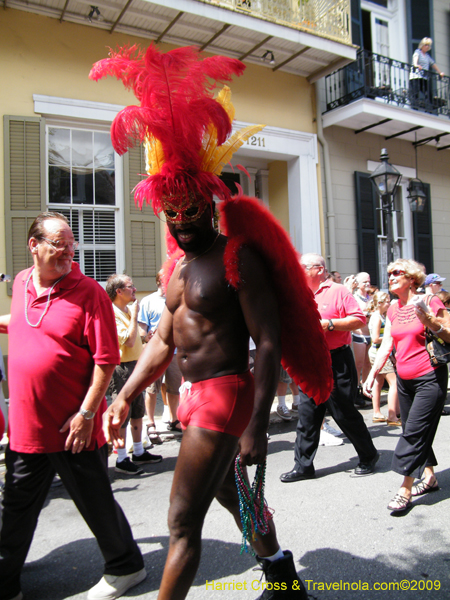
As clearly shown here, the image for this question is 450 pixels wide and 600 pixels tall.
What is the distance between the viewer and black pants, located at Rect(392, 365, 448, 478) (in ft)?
12.6

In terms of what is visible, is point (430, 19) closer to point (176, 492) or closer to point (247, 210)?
point (247, 210)

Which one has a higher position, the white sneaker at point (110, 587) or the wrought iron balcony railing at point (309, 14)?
the wrought iron balcony railing at point (309, 14)

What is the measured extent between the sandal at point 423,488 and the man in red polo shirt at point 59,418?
2434 mm

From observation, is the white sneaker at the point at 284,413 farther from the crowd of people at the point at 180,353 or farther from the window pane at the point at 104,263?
the crowd of people at the point at 180,353

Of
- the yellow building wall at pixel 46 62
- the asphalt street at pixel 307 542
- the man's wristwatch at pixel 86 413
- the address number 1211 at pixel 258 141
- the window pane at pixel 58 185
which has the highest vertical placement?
the yellow building wall at pixel 46 62

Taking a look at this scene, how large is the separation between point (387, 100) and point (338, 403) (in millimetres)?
8992

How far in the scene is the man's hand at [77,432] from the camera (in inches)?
106

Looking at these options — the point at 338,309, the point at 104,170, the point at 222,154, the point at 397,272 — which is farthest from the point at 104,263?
the point at 222,154

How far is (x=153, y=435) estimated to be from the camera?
243 inches

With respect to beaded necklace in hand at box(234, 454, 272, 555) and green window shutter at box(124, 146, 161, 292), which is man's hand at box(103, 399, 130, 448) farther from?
green window shutter at box(124, 146, 161, 292)

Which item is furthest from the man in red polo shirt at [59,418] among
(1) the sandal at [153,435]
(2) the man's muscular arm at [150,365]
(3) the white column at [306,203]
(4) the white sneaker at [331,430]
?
(3) the white column at [306,203]

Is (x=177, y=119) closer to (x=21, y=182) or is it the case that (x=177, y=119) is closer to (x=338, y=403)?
(x=338, y=403)

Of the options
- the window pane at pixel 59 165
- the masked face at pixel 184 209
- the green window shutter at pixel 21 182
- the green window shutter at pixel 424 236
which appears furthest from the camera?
the green window shutter at pixel 424 236

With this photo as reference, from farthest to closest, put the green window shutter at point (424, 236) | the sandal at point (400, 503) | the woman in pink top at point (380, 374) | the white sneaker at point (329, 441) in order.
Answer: the green window shutter at point (424, 236) → the woman in pink top at point (380, 374) → the white sneaker at point (329, 441) → the sandal at point (400, 503)
